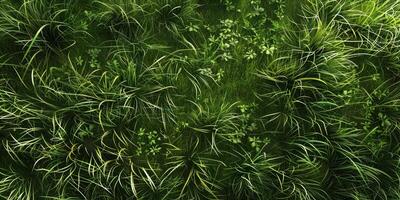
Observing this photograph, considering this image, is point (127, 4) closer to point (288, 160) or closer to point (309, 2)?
point (309, 2)

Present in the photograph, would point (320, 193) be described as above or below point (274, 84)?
below

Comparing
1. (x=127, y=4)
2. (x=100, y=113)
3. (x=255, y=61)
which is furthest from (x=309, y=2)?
(x=100, y=113)

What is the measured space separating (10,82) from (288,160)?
168 cm

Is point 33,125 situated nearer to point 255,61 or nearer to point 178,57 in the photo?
point 178,57

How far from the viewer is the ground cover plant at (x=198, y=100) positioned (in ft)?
8.77

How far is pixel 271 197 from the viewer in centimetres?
274

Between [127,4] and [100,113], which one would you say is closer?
[100,113]

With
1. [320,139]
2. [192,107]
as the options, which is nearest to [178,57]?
[192,107]

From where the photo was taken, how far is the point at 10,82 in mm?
2740

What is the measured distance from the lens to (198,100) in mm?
2793

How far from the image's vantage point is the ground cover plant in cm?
267

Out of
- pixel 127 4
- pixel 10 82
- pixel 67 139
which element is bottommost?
pixel 67 139

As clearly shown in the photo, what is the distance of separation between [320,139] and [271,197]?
0.44 meters

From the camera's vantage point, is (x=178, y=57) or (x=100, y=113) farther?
(x=178, y=57)
